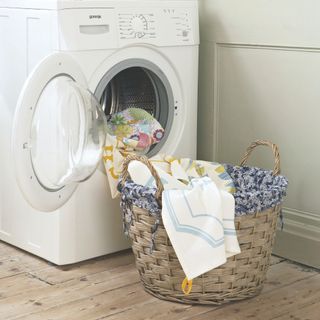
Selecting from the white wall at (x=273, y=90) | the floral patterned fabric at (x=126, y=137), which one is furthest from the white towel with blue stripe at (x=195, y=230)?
the white wall at (x=273, y=90)

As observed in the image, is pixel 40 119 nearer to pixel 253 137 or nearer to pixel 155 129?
pixel 155 129

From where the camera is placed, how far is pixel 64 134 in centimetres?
220

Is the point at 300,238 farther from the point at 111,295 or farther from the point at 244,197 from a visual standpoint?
the point at 111,295

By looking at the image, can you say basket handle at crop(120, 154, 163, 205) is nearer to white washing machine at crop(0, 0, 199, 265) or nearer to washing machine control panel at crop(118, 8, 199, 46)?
white washing machine at crop(0, 0, 199, 265)

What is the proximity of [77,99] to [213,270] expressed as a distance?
664 millimetres

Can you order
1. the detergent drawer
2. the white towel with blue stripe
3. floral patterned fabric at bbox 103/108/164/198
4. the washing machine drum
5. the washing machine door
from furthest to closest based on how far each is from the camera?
the washing machine drum, floral patterned fabric at bbox 103/108/164/198, the detergent drawer, the white towel with blue stripe, the washing machine door

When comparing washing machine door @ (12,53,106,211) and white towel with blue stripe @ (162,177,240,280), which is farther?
white towel with blue stripe @ (162,177,240,280)

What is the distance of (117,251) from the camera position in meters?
2.74

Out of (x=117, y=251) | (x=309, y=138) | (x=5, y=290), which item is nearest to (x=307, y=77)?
(x=309, y=138)

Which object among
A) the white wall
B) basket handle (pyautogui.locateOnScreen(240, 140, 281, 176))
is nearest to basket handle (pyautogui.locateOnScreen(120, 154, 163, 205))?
basket handle (pyautogui.locateOnScreen(240, 140, 281, 176))

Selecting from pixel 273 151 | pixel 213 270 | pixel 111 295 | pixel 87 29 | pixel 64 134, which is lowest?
pixel 111 295

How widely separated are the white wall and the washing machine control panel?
0.14m

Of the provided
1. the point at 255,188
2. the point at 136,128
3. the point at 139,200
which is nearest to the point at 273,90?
the point at 255,188

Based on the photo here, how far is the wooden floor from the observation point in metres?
2.21
